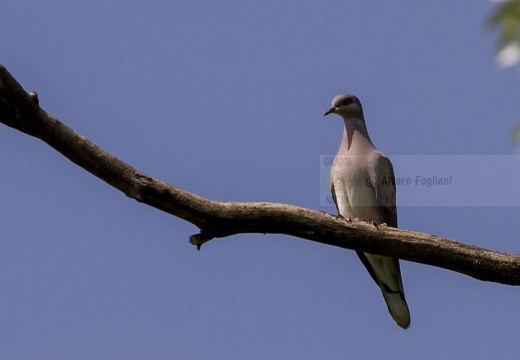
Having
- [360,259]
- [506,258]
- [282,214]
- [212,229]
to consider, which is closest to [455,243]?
[506,258]

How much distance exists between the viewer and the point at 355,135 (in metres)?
5.87

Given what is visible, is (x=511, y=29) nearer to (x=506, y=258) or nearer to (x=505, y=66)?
(x=505, y=66)

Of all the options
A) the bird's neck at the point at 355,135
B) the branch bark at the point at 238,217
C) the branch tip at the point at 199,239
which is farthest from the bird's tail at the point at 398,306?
the branch tip at the point at 199,239

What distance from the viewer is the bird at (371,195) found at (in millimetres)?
5344

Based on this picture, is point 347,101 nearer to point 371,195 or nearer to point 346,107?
point 346,107

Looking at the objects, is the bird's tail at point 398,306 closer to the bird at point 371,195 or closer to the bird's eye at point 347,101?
the bird at point 371,195

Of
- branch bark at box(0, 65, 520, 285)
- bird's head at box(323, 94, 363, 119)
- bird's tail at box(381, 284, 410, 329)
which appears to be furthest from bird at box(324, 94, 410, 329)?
branch bark at box(0, 65, 520, 285)

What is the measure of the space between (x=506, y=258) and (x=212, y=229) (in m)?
1.56

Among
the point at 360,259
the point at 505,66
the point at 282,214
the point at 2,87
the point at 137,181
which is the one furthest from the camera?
the point at 360,259

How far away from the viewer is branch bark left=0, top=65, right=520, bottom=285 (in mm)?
3250

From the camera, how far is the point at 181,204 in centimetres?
344

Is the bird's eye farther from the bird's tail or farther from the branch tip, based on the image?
the branch tip

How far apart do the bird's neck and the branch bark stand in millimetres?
1930

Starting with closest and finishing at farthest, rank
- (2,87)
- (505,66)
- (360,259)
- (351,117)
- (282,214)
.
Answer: (505,66)
(2,87)
(282,214)
(360,259)
(351,117)
